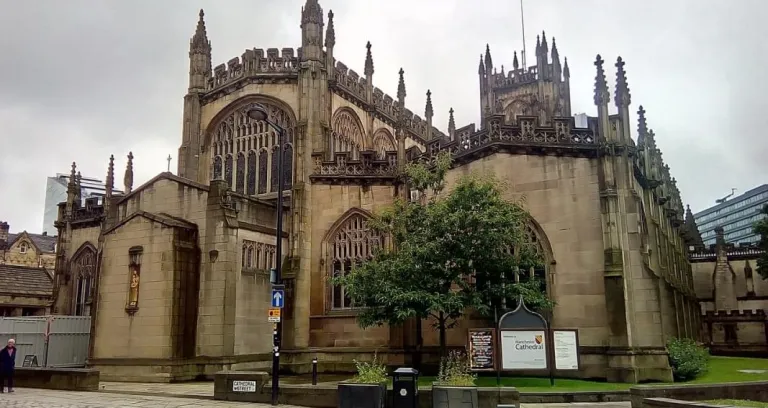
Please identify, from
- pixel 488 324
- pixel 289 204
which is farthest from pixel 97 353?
pixel 488 324

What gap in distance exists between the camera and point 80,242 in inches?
1531

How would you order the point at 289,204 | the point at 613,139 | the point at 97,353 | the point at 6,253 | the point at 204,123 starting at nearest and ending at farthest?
the point at 613,139 < the point at 97,353 < the point at 289,204 < the point at 204,123 < the point at 6,253

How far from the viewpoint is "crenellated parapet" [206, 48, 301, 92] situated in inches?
1399

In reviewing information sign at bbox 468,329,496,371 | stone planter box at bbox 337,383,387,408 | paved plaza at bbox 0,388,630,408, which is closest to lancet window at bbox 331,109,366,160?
information sign at bbox 468,329,496,371

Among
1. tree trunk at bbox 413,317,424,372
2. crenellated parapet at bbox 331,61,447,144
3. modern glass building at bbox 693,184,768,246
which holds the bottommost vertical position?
tree trunk at bbox 413,317,424,372

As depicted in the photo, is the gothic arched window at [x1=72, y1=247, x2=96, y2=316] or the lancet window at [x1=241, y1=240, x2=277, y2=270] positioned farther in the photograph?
the gothic arched window at [x1=72, y1=247, x2=96, y2=316]

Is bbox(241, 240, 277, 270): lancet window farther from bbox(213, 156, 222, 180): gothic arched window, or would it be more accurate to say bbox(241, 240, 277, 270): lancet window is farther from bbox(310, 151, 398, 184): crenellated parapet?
bbox(213, 156, 222, 180): gothic arched window

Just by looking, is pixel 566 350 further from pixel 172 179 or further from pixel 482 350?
pixel 172 179

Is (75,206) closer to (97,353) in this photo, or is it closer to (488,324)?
(97,353)

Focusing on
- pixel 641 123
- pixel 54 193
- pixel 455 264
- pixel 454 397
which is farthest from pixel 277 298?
pixel 54 193

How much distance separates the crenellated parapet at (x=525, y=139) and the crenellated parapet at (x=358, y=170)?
316 centimetres

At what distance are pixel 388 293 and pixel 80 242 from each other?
83.0ft

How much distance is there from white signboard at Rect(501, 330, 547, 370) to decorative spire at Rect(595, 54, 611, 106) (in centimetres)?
922

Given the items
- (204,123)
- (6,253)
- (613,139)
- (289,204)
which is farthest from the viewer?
(6,253)
